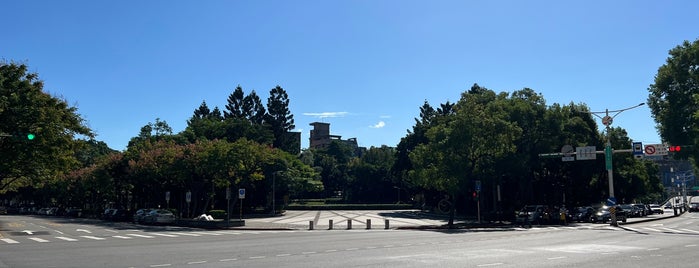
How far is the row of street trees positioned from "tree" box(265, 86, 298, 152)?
59.3 feet

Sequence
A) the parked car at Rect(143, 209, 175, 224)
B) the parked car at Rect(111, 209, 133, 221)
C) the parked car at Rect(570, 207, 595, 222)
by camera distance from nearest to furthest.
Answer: the parked car at Rect(143, 209, 175, 224) < the parked car at Rect(570, 207, 595, 222) < the parked car at Rect(111, 209, 133, 221)

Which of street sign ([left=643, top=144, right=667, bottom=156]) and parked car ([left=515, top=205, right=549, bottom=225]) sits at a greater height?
street sign ([left=643, top=144, right=667, bottom=156])

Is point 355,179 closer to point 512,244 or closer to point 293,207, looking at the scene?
point 293,207

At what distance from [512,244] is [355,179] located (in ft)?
281

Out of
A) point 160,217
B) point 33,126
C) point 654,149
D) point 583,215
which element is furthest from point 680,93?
point 33,126

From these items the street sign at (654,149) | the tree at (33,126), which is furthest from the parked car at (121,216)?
the street sign at (654,149)

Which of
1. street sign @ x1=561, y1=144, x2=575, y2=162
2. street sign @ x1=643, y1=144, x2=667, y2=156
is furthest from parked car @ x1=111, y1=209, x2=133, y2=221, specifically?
street sign @ x1=643, y1=144, x2=667, y2=156

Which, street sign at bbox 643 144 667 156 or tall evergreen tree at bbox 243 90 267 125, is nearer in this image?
street sign at bbox 643 144 667 156

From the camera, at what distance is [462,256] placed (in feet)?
51.8

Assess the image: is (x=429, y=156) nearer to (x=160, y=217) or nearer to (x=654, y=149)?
(x=654, y=149)

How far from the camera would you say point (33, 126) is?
32.6 m

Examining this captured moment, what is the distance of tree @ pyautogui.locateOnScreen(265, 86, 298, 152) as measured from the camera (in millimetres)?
101812

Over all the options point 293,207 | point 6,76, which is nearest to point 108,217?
point 6,76

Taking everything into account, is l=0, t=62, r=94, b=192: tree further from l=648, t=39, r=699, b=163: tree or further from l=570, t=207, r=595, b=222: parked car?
l=648, t=39, r=699, b=163: tree
